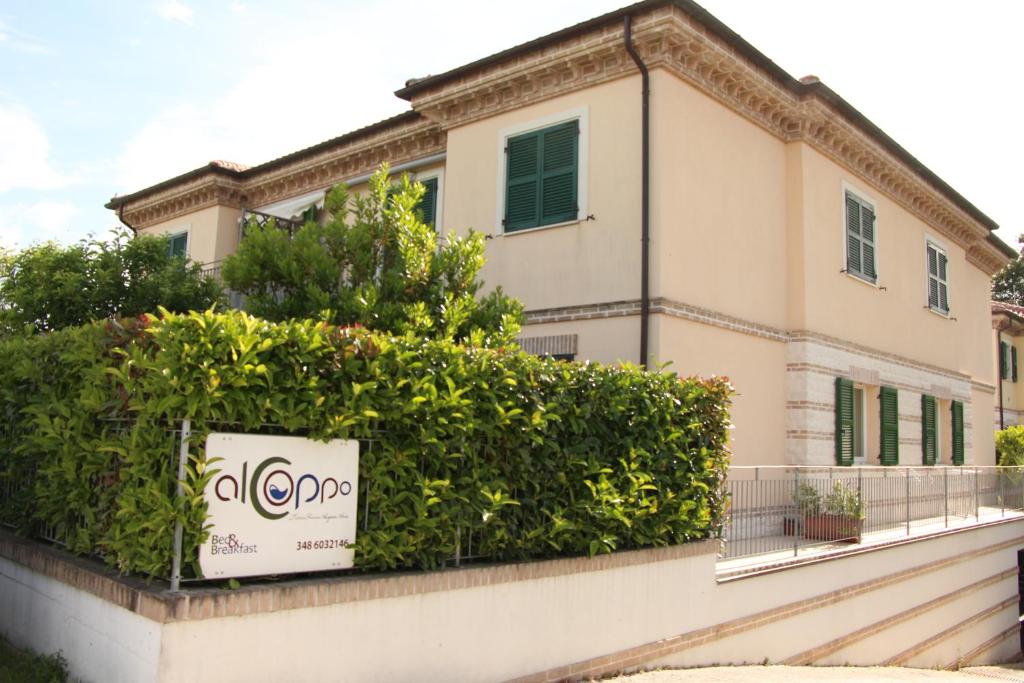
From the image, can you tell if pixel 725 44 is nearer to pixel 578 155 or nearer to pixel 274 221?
pixel 578 155

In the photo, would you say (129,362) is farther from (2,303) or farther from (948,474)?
(948,474)

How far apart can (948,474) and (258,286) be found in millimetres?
12012

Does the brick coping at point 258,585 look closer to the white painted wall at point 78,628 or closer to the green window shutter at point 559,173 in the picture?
the white painted wall at point 78,628

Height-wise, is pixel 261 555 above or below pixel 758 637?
above

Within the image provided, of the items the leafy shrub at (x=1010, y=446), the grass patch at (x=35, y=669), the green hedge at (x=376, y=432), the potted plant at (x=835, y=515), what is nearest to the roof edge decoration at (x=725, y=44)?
the green hedge at (x=376, y=432)

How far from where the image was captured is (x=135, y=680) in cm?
533

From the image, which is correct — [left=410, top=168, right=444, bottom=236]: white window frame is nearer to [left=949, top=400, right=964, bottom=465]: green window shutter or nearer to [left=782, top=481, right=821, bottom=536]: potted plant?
[left=782, top=481, right=821, bottom=536]: potted plant

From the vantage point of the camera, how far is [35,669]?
20.2 ft

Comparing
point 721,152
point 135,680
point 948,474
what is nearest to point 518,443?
point 135,680

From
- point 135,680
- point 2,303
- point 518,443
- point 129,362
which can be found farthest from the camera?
point 2,303

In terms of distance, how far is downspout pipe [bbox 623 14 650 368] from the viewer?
11.3 m

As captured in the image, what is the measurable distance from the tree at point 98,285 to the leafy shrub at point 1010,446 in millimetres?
21756

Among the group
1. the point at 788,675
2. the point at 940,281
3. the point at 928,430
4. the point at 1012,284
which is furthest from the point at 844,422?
the point at 1012,284

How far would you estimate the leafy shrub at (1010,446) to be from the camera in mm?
23562
